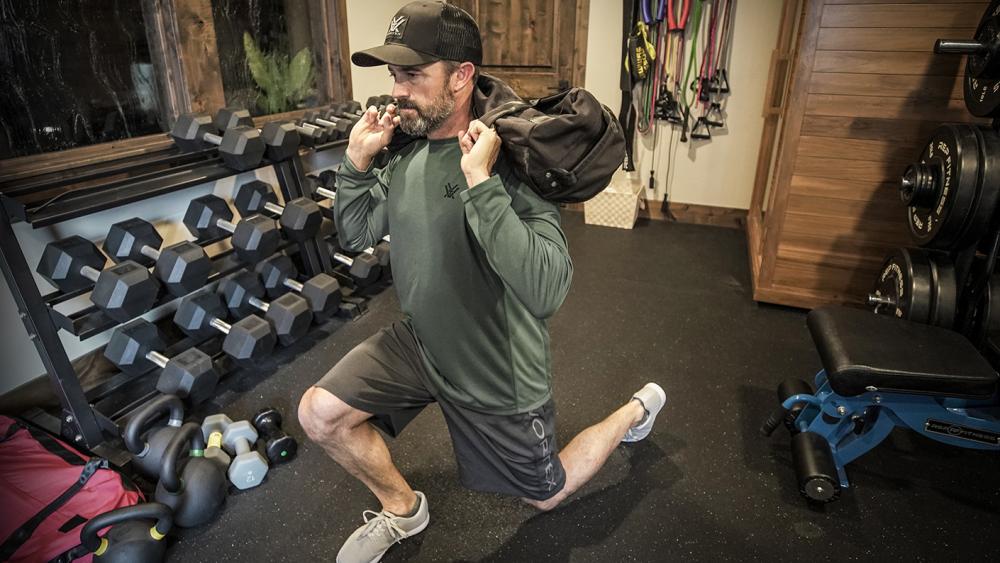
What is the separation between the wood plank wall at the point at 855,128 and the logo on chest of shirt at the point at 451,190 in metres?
1.86

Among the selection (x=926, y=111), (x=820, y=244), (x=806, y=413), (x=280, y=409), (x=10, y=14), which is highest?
(x=10, y=14)

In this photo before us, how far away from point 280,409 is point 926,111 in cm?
277

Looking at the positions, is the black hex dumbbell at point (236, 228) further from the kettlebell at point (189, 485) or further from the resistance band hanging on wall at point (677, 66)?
the resistance band hanging on wall at point (677, 66)

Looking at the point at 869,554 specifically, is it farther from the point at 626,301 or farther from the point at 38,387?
the point at 38,387

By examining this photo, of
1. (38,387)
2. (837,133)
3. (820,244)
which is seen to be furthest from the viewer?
(820,244)

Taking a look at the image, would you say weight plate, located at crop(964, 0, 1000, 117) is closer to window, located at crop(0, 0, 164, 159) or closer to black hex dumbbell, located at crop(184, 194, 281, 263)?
black hex dumbbell, located at crop(184, 194, 281, 263)

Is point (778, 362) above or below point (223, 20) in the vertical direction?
below

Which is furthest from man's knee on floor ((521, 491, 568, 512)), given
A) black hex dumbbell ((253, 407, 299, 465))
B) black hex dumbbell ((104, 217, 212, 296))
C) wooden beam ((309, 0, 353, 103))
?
wooden beam ((309, 0, 353, 103))

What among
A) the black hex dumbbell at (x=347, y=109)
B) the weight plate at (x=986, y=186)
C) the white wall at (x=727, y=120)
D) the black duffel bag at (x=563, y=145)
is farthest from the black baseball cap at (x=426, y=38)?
the white wall at (x=727, y=120)

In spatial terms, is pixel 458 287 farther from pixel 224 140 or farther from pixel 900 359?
pixel 224 140

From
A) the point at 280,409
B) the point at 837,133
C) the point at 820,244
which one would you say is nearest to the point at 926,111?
the point at 837,133

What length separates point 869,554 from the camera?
4.97 feet

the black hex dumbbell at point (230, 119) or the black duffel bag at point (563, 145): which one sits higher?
the black duffel bag at point (563, 145)

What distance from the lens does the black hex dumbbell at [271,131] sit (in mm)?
2361
